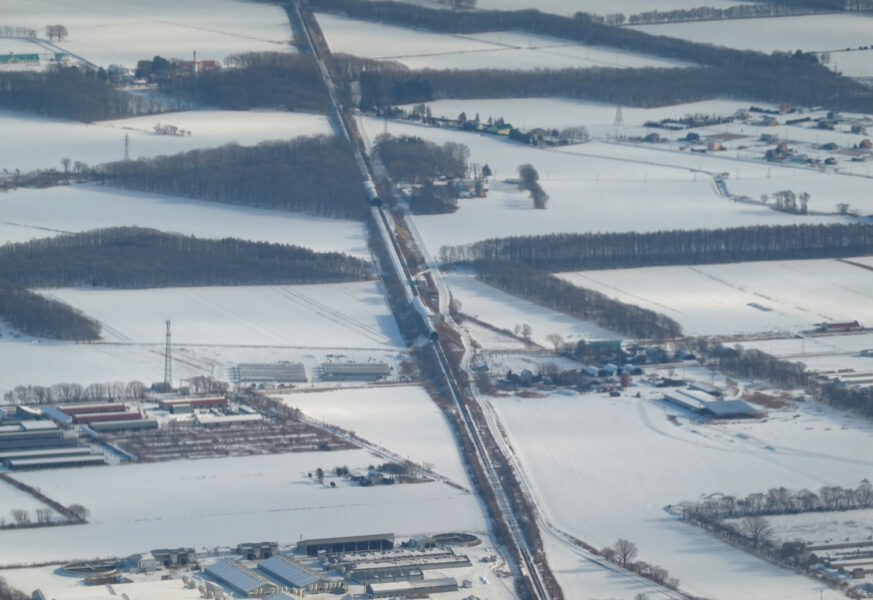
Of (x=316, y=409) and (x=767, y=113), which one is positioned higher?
(x=767, y=113)

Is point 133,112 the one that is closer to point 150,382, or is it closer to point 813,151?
point 813,151

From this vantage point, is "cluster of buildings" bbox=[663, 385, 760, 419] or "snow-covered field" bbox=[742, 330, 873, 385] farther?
"snow-covered field" bbox=[742, 330, 873, 385]

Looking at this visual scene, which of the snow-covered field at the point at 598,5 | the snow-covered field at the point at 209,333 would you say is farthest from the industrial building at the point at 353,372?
the snow-covered field at the point at 598,5

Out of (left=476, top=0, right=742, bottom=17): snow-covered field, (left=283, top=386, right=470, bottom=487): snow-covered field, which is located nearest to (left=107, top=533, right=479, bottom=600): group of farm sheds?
(left=283, top=386, right=470, bottom=487): snow-covered field

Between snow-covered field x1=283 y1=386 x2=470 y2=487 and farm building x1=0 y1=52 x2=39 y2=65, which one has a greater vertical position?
farm building x1=0 y1=52 x2=39 y2=65

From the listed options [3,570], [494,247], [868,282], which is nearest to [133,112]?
[494,247]

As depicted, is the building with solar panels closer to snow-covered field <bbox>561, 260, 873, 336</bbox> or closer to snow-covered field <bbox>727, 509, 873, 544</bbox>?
snow-covered field <bbox>727, 509, 873, 544</bbox>

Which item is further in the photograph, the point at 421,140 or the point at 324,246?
the point at 421,140
